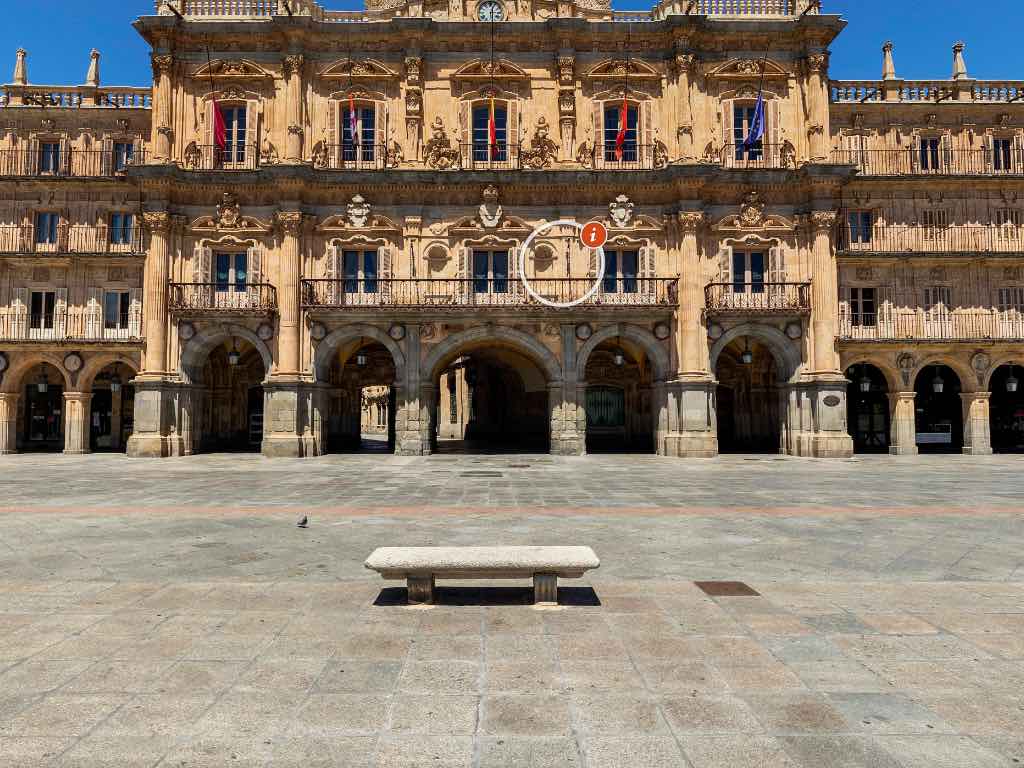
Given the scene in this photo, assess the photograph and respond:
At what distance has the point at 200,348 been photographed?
2603cm

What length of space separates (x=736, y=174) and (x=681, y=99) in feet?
12.4

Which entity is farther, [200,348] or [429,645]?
[200,348]

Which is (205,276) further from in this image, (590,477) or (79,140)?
(590,477)

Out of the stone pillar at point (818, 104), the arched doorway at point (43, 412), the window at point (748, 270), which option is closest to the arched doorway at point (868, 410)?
the window at point (748, 270)

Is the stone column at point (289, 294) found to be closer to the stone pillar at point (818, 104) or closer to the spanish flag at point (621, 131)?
the spanish flag at point (621, 131)

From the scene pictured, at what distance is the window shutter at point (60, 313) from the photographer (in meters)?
27.9

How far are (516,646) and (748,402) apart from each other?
93.1 ft

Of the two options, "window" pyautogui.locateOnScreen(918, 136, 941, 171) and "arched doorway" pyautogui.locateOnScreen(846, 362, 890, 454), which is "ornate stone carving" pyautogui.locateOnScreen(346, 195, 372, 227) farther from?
"window" pyautogui.locateOnScreen(918, 136, 941, 171)

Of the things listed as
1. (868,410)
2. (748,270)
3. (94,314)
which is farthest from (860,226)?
(94,314)

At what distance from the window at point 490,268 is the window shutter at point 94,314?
16434 mm

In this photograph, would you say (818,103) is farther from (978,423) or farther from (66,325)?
(66,325)

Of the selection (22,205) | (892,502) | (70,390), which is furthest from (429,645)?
(22,205)

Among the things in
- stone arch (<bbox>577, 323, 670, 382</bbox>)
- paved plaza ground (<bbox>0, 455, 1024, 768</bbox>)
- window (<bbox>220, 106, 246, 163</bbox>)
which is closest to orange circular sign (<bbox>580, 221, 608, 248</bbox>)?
stone arch (<bbox>577, 323, 670, 382</bbox>)

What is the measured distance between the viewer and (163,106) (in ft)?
85.1
